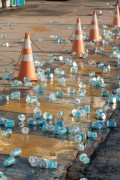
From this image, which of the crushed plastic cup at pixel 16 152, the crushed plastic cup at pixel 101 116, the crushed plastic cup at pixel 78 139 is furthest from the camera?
the crushed plastic cup at pixel 101 116

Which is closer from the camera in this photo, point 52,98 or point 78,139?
point 78,139

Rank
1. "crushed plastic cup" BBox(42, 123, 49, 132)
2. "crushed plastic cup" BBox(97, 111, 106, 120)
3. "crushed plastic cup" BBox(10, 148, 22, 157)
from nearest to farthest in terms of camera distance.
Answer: "crushed plastic cup" BBox(10, 148, 22, 157) → "crushed plastic cup" BBox(42, 123, 49, 132) → "crushed plastic cup" BBox(97, 111, 106, 120)

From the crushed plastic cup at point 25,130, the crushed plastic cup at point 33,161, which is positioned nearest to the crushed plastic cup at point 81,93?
the crushed plastic cup at point 25,130

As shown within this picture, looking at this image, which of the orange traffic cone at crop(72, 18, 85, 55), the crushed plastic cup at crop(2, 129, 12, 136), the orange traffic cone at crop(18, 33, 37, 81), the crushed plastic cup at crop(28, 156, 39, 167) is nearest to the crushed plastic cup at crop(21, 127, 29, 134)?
the crushed plastic cup at crop(2, 129, 12, 136)

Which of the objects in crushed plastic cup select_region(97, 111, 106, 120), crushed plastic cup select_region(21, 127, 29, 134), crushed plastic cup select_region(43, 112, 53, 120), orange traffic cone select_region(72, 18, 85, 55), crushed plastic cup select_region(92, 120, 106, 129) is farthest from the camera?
orange traffic cone select_region(72, 18, 85, 55)

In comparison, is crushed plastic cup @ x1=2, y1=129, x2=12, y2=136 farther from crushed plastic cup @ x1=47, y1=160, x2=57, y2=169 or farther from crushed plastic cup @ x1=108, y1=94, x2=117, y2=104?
crushed plastic cup @ x1=108, y1=94, x2=117, y2=104

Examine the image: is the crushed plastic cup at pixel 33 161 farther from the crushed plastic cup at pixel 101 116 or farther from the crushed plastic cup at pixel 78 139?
the crushed plastic cup at pixel 101 116

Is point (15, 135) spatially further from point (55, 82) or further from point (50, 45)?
point (50, 45)

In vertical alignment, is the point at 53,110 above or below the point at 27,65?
below

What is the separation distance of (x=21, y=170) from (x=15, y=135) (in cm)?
118

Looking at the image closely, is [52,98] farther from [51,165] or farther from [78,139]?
[51,165]

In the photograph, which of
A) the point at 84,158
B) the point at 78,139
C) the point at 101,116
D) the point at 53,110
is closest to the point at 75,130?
the point at 78,139

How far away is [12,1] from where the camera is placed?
29453 mm

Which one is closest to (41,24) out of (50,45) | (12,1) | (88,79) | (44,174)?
(50,45)
